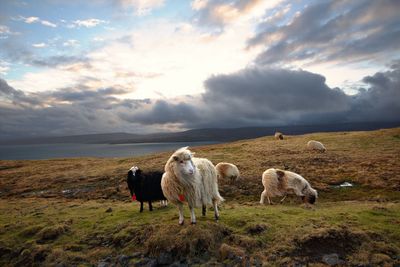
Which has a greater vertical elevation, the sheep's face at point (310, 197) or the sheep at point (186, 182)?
the sheep at point (186, 182)

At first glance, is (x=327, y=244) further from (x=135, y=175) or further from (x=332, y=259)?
(x=135, y=175)

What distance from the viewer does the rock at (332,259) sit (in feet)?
26.5

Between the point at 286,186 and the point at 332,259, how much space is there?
7631 millimetres

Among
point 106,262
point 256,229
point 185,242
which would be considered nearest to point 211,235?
point 185,242

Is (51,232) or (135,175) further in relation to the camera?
(135,175)

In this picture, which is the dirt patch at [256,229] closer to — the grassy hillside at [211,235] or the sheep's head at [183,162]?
the grassy hillside at [211,235]

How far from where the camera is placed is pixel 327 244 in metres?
9.06

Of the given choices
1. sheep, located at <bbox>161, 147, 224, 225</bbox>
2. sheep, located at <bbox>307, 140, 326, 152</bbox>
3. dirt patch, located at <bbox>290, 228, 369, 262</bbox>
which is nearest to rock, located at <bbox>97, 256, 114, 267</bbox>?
sheep, located at <bbox>161, 147, 224, 225</bbox>

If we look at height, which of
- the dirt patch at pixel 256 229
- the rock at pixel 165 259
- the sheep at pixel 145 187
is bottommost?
the rock at pixel 165 259

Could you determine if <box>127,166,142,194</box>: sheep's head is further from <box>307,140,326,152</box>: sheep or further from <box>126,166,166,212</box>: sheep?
<box>307,140,326,152</box>: sheep

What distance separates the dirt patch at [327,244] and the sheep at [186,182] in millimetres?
3726

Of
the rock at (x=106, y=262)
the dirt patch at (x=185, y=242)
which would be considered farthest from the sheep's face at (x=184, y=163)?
the rock at (x=106, y=262)

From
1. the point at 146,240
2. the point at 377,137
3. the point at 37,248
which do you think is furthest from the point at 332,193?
the point at 377,137

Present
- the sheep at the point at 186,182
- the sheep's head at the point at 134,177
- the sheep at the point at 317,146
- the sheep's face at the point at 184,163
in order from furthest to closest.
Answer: the sheep at the point at 317,146 → the sheep's head at the point at 134,177 → the sheep at the point at 186,182 → the sheep's face at the point at 184,163
